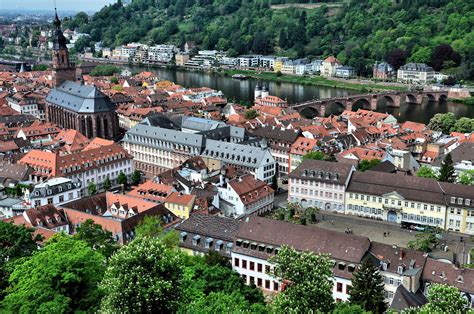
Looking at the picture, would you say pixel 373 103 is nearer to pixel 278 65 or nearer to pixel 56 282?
pixel 278 65

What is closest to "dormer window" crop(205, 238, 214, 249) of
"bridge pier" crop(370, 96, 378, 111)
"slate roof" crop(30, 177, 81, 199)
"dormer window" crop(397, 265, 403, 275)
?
"dormer window" crop(397, 265, 403, 275)

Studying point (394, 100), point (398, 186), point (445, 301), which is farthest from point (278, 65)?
point (445, 301)

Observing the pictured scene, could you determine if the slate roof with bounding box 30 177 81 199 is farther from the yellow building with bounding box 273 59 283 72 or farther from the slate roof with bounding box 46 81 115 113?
the yellow building with bounding box 273 59 283 72

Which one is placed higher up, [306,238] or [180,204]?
[306,238]

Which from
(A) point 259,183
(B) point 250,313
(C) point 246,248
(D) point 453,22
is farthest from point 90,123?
(D) point 453,22

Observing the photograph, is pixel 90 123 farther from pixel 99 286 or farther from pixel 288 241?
pixel 99 286

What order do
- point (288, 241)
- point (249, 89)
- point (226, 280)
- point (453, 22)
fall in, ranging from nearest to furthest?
1. point (226, 280)
2. point (288, 241)
3. point (249, 89)
4. point (453, 22)

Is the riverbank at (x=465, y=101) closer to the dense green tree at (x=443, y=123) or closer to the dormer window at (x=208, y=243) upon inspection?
the dense green tree at (x=443, y=123)
